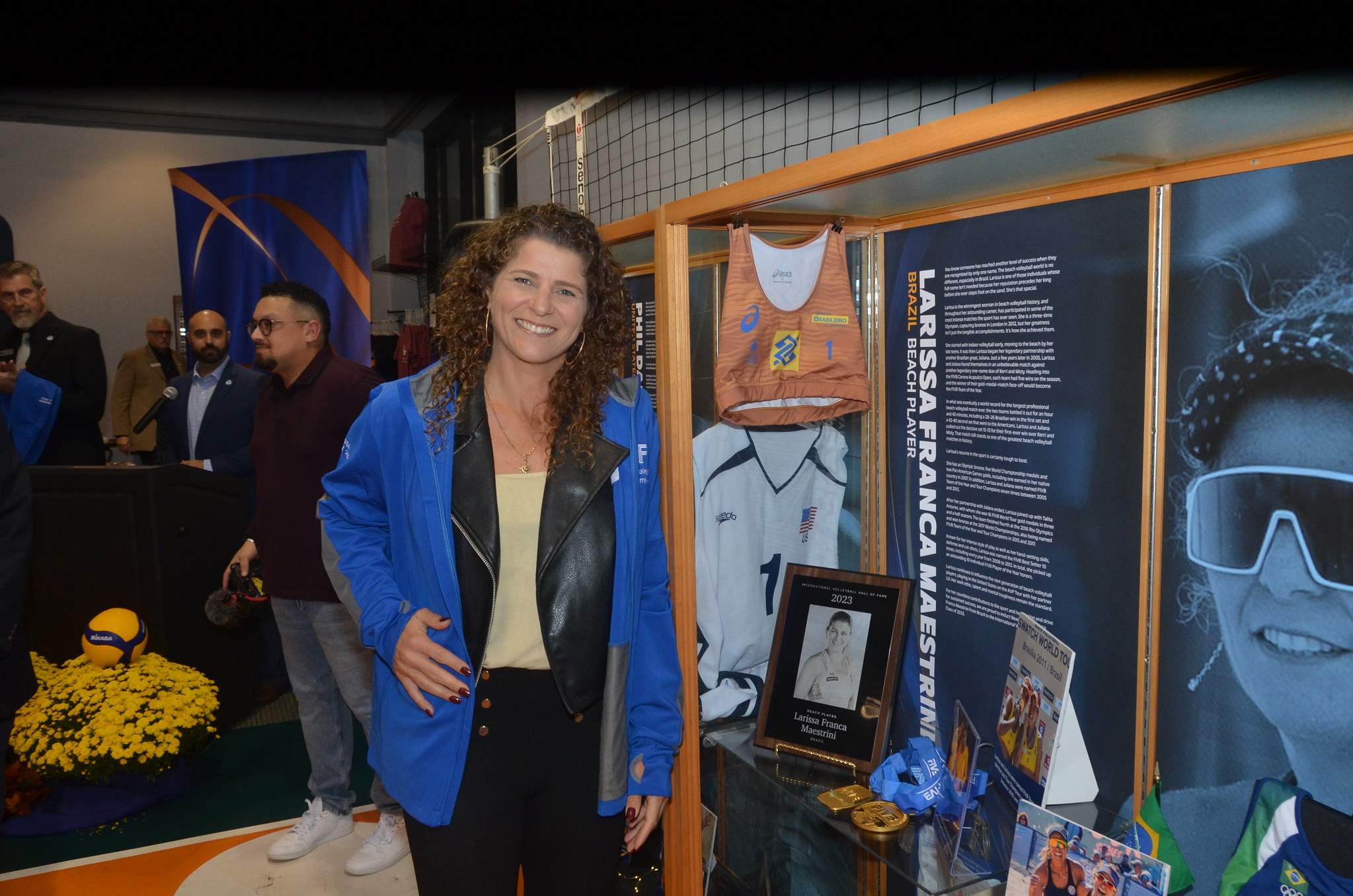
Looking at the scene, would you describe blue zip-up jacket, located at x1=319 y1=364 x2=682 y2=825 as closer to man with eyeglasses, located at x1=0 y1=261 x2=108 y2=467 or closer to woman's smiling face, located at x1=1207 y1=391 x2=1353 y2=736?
woman's smiling face, located at x1=1207 y1=391 x2=1353 y2=736

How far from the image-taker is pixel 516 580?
1521 millimetres

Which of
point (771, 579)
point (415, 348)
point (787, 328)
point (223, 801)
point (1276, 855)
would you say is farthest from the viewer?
point (415, 348)

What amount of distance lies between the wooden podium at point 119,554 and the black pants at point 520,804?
114 inches

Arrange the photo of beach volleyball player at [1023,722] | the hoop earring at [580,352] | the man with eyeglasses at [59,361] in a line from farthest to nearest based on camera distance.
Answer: the man with eyeglasses at [59,361] → the hoop earring at [580,352] → the photo of beach volleyball player at [1023,722]

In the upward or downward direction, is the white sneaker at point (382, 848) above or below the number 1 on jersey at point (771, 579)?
below

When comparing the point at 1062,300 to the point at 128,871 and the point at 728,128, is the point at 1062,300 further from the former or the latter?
the point at 128,871

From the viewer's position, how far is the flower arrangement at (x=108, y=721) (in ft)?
10.3

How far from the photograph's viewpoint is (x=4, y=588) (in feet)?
6.64

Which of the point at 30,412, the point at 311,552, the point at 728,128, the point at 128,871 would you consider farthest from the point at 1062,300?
the point at 30,412

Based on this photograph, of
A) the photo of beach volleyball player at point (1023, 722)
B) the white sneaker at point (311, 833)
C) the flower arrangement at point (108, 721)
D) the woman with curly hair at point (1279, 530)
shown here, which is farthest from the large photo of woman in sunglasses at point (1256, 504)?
the flower arrangement at point (108, 721)

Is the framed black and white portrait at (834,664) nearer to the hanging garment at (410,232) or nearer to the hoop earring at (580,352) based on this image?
the hoop earring at (580,352)

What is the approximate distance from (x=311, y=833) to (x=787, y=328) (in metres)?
2.27

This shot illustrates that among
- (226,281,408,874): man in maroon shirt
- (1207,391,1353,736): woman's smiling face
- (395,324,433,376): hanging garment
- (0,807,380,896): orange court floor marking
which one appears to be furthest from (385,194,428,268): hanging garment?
(1207,391,1353,736): woman's smiling face

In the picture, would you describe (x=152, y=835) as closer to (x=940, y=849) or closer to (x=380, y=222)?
(x=940, y=849)
